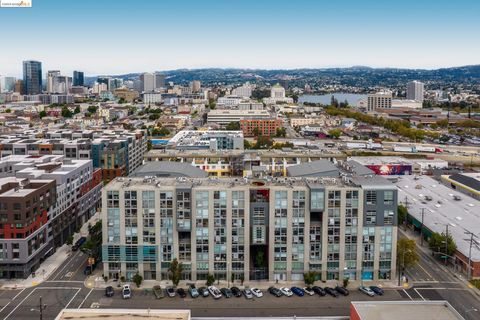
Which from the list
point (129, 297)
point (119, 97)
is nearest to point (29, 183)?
point (129, 297)

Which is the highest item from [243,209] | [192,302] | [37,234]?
[243,209]

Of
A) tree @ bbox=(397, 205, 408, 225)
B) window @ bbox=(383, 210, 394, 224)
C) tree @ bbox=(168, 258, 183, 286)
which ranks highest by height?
window @ bbox=(383, 210, 394, 224)

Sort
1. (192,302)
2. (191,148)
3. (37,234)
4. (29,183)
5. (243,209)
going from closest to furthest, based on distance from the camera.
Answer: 1. (192,302)
2. (243,209)
3. (37,234)
4. (29,183)
5. (191,148)

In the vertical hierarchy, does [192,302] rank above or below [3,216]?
below

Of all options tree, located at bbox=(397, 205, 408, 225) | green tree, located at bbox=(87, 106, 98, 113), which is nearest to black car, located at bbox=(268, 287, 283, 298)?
tree, located at bbox=(397, 205, 408, 225)

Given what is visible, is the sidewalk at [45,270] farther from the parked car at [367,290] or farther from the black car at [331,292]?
the parked car at [367,290]

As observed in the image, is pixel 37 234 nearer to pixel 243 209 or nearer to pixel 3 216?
pixel 3 216

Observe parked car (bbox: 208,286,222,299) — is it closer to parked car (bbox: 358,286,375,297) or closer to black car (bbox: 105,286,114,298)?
black car (bbox: 105,286,114,298)

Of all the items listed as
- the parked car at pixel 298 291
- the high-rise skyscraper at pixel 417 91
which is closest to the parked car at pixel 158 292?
the parked car at pixel 298 291
